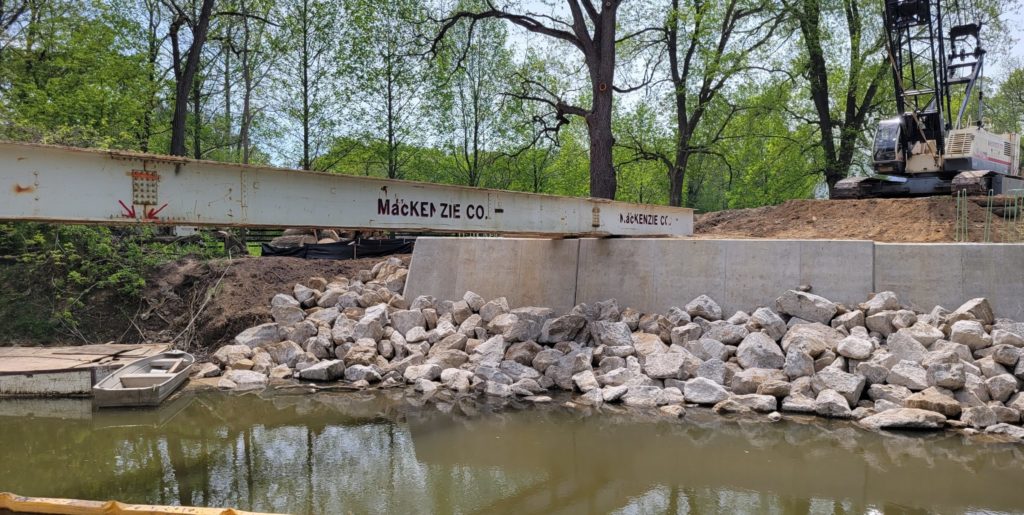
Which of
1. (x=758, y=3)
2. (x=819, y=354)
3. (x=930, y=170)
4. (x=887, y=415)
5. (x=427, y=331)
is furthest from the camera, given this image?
(x=758, y=3)

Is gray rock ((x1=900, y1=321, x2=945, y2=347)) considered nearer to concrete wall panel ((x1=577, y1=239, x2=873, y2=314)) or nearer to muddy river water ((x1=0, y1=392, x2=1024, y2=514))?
concrete wall panel ((x1=577, y1=239, x2=873, y2=314))

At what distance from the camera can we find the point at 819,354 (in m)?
9.45

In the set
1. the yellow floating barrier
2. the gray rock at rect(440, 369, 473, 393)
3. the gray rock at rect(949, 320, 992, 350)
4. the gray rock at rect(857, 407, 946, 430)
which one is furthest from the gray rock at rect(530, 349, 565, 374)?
the yellow floating barrier

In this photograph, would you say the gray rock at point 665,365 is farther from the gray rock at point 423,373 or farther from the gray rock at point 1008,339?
the gray rock at point 1008,339

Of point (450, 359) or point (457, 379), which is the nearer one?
point (457, 379)

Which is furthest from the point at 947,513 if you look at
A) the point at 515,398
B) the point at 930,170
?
the point at 930,170

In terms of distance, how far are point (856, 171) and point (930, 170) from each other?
67.0ft

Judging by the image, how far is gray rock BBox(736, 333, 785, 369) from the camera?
31.4 feet

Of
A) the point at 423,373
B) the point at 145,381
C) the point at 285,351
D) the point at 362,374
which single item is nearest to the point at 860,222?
the point at 423,373

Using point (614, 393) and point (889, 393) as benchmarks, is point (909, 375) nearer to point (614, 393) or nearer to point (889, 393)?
point (889, 393)

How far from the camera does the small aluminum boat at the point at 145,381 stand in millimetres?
9766

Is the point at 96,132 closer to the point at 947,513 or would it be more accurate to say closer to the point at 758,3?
the point at 947,513

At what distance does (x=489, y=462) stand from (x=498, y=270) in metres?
6.33

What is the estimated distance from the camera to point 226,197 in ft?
24.0
